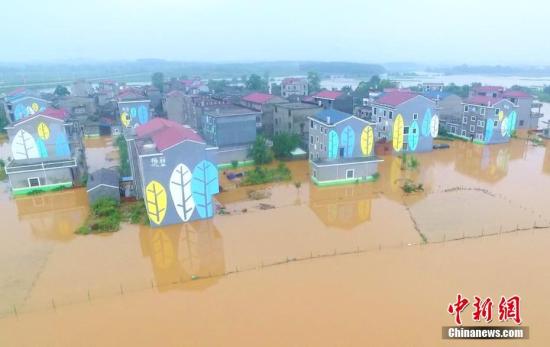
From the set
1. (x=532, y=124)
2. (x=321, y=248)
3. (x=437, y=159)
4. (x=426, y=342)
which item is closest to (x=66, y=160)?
(x=321, y=248)

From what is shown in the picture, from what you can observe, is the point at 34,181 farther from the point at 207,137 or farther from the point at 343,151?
the point at 343,151

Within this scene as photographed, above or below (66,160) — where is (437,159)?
below

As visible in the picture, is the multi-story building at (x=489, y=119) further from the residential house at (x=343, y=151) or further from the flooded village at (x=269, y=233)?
the residential house at (x=343, y=151)

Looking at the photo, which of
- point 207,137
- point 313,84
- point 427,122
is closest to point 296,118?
point 207,137

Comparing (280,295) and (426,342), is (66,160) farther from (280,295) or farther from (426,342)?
(426,342)

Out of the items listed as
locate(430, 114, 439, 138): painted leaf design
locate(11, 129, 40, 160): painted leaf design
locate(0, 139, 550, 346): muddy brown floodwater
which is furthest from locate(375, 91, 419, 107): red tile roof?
locate(11, 129, 40, 160): painted leaf design
